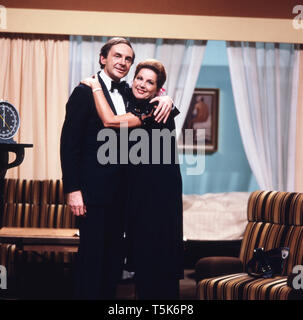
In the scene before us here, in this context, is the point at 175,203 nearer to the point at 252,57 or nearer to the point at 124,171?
the point at 124,171

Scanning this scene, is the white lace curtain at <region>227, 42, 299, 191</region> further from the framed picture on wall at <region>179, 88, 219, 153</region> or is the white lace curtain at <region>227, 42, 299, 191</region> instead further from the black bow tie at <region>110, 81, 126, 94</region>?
the black bow tie at <region>110, 81, 126, 94</region>

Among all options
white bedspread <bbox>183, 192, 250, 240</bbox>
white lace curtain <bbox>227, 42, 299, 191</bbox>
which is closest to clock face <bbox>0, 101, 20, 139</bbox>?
white bedspread <bbox>183, 192, 250, 240</bbox>

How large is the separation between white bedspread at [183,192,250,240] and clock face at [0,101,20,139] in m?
2.17

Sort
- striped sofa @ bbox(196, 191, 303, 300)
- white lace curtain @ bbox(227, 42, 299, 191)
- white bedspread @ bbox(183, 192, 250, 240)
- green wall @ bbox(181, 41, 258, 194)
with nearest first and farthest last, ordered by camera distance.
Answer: striped sofa @ bbox(196, 191, 303, 300) < white bedspread @ bbox(183, 192, 250, 240) < white lace curtain @ bbox(227, 42, 299, 191) < green wall @ bbox(181, 41, 258, 194)

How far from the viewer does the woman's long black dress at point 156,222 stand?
2.20 metres

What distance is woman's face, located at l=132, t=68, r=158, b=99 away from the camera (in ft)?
7.50

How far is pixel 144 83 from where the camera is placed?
229 centimetres

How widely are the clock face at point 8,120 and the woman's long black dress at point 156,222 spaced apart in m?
1.18

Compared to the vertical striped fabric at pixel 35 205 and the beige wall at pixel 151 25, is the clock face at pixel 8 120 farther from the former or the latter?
the beige wall at pixel 151 25

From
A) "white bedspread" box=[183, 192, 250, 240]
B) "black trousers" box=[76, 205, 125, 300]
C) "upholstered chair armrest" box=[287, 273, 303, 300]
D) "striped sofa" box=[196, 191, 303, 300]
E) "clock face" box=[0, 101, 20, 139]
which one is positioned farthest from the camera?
"white bedspread" box=[183, 192, 250, 240]

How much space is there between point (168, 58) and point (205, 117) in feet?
6.10

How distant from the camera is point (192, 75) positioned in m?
4.75

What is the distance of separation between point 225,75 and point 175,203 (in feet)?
15.1

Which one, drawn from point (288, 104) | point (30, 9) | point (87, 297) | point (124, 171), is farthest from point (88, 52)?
point (87, 297)
